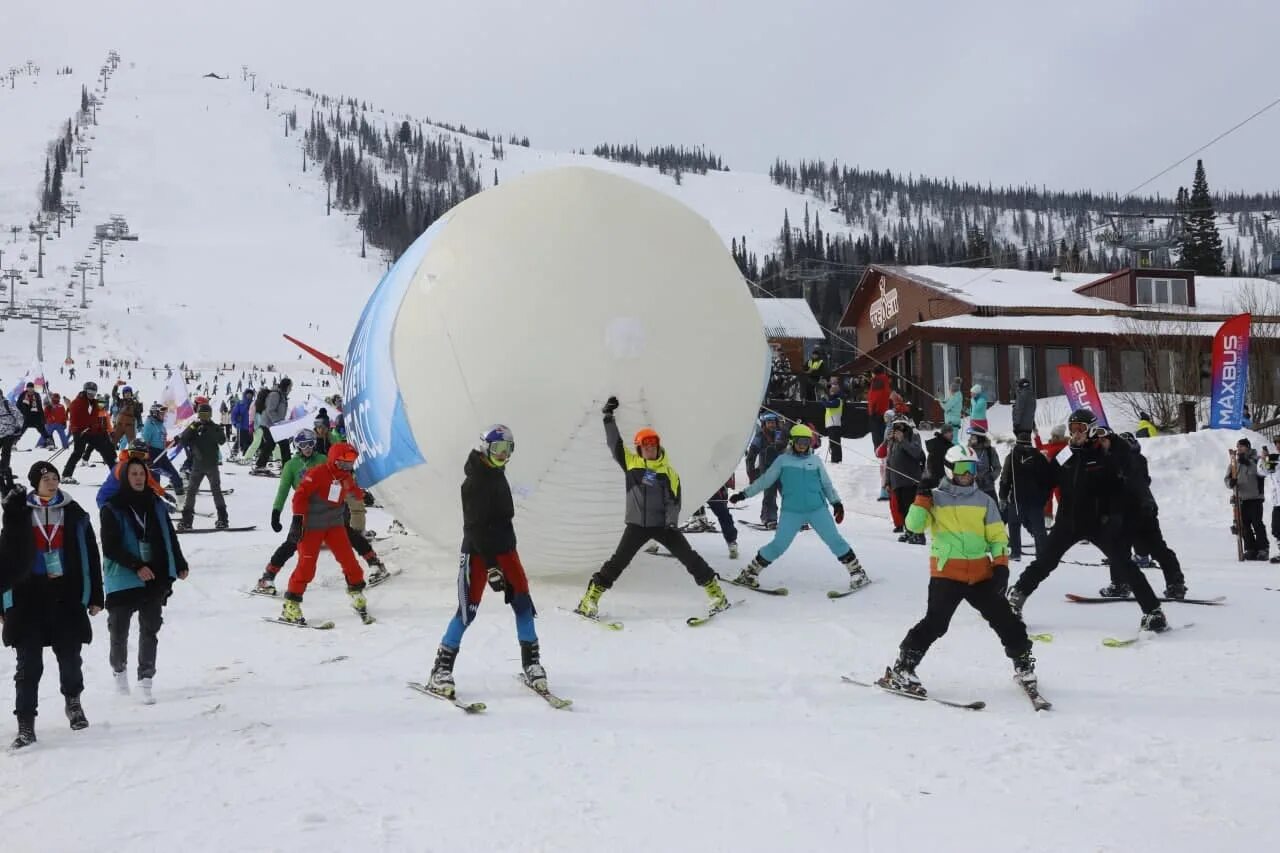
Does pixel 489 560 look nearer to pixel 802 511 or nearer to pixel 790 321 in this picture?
pixel 802 511

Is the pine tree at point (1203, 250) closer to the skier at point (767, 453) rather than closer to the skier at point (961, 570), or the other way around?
the skier at point (767, 453)

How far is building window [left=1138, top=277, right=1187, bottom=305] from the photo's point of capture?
31.3 metres

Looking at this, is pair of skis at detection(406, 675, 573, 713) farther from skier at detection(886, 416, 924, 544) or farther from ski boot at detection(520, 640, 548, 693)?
skier at detection(886, 416, 924, 544)

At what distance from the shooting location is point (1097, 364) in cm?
2808

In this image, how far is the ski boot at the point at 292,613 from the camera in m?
7.42

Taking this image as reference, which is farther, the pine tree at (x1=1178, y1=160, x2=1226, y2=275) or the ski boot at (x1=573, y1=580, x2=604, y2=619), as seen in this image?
the pine tree at (x1=1178, y1=160, x2=1226, y2=275)

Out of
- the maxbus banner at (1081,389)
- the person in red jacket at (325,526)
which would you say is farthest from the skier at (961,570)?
the maxbus banner at (1081,389)

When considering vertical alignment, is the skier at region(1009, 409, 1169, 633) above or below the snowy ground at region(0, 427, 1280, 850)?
above

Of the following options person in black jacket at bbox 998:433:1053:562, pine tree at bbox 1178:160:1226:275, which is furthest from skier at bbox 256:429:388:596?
pine tree at bbox 1178:160:1226:275

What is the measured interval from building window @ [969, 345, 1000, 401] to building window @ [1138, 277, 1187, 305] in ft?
23.4

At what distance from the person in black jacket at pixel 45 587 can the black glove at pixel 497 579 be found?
2.19 m

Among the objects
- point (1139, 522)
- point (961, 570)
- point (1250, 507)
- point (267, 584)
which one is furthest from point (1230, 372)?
point (267, 584)

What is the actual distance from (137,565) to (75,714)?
0.98 metres

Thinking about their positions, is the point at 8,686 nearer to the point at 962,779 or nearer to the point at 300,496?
the point at 300,496
